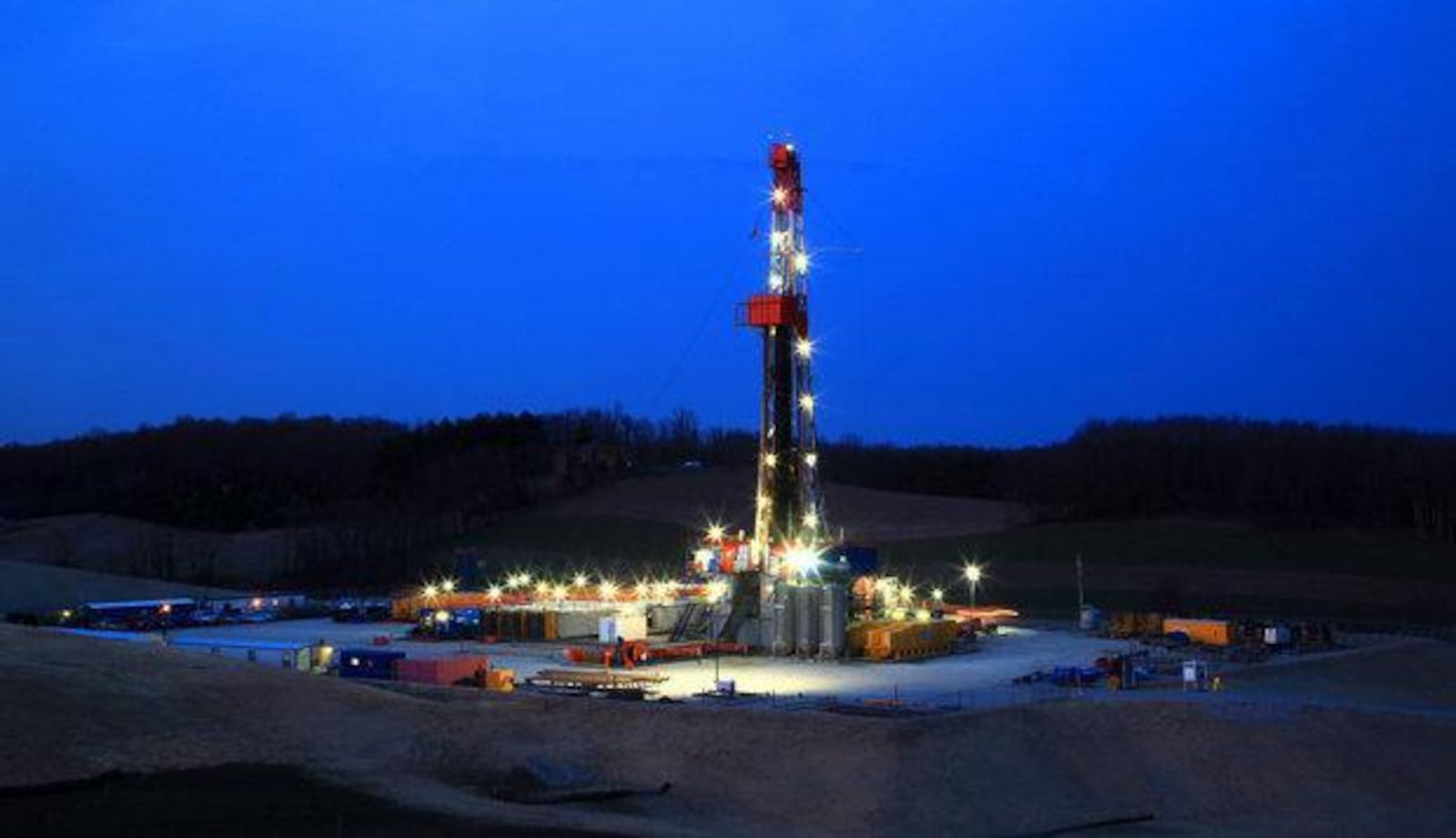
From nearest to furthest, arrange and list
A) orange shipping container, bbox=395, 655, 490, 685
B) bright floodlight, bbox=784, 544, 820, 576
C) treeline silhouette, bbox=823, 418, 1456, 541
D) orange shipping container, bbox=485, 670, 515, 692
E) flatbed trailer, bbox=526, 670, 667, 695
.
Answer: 1. flatbed trailer, bbox=526, 670, 667, 695
2. orange shipping container, bbox=485, 670, 515, 692
3. orange shipping container, bbox=395, 655, 490, 685
4. bright floodlight, bbox=784, 544, 820, 576
5. treeline silhouette, bbox=823, 418, 1456, 541

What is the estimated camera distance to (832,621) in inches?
1351

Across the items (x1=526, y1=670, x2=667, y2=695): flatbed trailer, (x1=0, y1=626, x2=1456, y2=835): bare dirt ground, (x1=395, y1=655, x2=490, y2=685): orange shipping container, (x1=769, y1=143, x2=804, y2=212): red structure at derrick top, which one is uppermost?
(x1=769, y1=143, x2=804, y2=212): red structure at derrick top

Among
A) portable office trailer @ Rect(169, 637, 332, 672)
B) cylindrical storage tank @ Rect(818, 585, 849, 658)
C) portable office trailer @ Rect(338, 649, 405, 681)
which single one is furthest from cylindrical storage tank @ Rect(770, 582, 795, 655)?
portable office trailer @ Rect(169, 637, 332, 672)

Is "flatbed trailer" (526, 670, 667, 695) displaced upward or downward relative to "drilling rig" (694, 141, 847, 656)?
downward

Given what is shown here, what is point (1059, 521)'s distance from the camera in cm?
7888

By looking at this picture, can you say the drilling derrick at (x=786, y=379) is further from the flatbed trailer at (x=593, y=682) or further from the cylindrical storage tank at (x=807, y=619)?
the flatbed trailer at (x=593, y=682)

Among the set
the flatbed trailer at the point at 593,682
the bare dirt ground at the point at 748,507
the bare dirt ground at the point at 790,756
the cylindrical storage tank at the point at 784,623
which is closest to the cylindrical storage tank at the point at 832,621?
the cylindrical storage tank at the point at 784,623

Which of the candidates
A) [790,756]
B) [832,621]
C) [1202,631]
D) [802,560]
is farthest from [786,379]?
[790,756]

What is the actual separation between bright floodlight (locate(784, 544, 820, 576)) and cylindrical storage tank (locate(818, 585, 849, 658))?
4.12m

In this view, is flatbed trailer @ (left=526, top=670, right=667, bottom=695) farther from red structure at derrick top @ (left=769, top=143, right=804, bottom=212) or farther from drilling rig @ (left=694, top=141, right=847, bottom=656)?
red structure at derrick top @ (left=769, top=143, right=804, bottom=212)

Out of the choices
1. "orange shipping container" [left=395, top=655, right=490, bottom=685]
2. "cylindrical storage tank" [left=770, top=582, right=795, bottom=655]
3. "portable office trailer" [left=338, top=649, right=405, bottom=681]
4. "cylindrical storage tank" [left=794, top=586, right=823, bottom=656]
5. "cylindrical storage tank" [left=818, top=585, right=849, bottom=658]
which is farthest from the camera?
"cylindrical storage tank" [left=770, top=582, right=795, bottom=655]

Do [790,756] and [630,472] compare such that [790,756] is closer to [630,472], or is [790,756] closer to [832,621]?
[832,621]

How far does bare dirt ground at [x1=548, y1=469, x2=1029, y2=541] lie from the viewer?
83.2 meters

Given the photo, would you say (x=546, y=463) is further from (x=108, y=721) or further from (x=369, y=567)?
(x=108, y=721)
